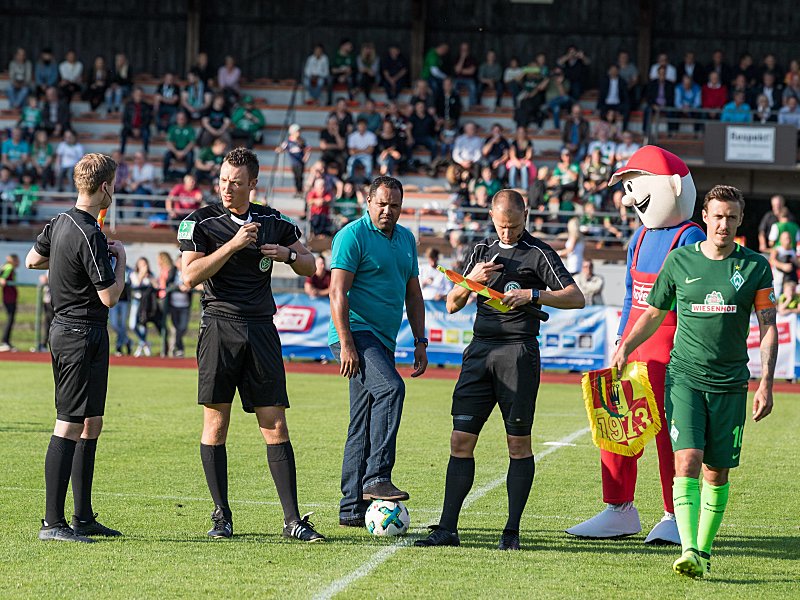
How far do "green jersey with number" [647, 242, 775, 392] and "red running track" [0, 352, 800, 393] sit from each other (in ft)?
43.0

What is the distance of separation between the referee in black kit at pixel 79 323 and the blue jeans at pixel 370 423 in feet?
4.79

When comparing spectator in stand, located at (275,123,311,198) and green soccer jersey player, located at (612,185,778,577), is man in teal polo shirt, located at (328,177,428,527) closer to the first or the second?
green soccer jersey player, located at (612,185,778,577)

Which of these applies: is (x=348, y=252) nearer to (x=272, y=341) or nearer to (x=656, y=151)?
(x=272, y=341)

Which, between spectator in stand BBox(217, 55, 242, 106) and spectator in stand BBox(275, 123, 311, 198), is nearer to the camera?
spectator in stand BBox(275, 123, 311, 198)

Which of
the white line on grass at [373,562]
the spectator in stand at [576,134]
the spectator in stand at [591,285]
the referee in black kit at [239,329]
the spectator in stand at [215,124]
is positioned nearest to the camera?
the white line on grass at [373,562]

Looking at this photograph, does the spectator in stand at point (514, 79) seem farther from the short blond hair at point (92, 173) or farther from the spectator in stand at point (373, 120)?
the short blond hair at point (92, 173)

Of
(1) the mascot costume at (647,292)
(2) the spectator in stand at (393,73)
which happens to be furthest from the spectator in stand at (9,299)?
(1) the mascot costume at (647,292)

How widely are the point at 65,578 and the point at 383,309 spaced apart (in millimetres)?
2647

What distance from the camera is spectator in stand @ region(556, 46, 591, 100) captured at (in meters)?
30.8

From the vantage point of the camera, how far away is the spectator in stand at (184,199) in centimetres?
2778

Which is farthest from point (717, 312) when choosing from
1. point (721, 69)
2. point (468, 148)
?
point (721, 69)

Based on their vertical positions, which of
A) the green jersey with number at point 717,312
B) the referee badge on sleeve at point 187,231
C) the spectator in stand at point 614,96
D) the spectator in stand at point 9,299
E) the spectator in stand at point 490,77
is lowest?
the spectator in stand at point 9,299

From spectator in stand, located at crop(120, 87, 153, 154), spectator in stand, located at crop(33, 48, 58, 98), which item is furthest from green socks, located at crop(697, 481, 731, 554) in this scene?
spectator in stand, located at crop(33, 48, 58, 98)

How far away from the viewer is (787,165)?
2788 centimetres
